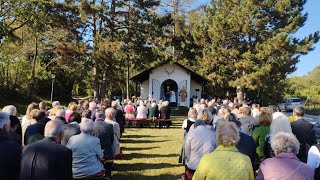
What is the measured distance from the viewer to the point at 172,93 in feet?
102

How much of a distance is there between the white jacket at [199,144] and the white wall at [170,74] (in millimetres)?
25031

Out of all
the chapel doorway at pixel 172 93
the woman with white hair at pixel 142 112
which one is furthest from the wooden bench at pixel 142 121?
the chapel doorway at pixel 172 93

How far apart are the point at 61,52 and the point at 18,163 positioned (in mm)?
23388

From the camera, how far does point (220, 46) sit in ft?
109

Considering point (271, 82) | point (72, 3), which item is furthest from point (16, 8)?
point (271, 82)

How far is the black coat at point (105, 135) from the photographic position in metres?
7.38

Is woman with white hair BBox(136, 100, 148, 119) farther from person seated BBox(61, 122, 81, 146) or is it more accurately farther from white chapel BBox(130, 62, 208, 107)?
white chapel BBox(130, 62, 208, 107)

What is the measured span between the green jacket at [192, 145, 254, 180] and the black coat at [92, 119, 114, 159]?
382cm

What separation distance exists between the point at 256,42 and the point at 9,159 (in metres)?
29.7

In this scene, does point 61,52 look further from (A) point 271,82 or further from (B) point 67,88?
(A) point 271,82

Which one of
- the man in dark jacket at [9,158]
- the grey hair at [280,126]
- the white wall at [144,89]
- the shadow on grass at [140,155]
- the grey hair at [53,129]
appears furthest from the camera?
the white wall at [144,89]

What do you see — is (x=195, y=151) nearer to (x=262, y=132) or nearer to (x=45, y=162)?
(x=262, y=132)

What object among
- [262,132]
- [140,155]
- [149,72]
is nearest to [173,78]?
[149,72]

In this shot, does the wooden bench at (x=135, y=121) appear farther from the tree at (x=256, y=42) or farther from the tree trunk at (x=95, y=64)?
the tree at (x=256, y=42)
